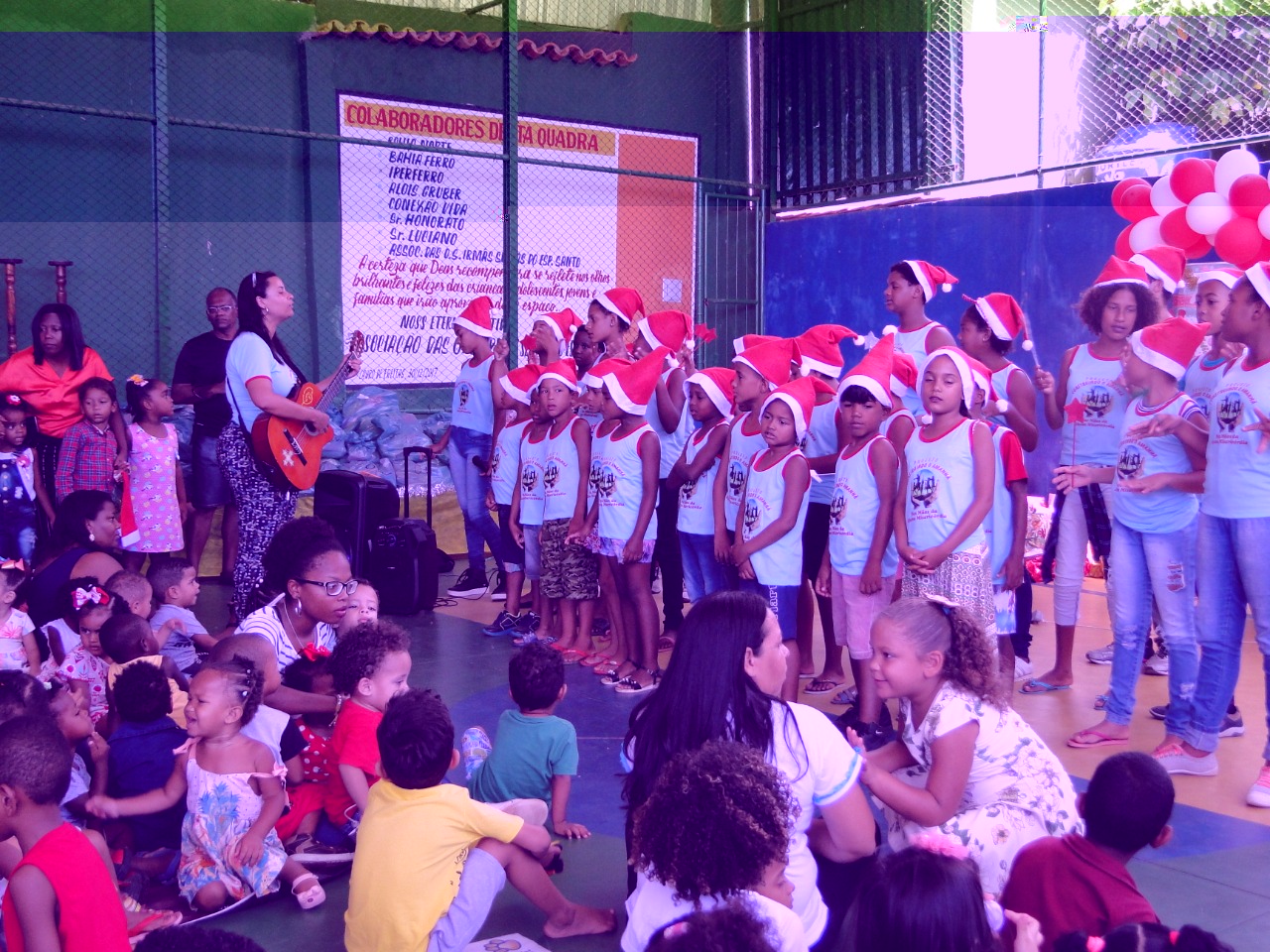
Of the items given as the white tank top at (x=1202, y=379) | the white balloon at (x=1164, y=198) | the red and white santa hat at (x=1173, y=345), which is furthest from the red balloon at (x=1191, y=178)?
the red and white santa hat at (x=1173, y=345)

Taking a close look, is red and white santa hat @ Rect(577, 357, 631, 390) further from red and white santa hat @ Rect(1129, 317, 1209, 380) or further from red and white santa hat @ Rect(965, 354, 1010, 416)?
red and white santa hat @ Rect(1129, 317, 1209, 380)

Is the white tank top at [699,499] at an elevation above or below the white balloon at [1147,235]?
below

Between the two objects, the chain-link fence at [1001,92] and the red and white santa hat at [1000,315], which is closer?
the red and white santa hat at [1000,315]

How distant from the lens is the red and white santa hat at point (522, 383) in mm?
7027

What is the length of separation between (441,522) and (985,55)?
20.0 ft

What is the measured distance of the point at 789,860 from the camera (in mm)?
2590

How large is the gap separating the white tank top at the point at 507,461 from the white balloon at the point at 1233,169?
3.89 m

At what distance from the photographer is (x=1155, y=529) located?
15.1 feet

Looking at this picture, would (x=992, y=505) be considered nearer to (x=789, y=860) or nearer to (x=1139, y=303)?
(x=1139, y=303)

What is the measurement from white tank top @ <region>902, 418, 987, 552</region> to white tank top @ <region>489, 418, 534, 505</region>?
284 centimetres

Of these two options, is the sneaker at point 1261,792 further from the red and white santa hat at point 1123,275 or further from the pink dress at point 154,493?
Result: the pink dress at point 154,493

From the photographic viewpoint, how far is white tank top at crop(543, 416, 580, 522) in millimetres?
6340

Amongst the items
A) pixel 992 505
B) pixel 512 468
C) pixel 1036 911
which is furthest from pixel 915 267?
pixel 1036 911

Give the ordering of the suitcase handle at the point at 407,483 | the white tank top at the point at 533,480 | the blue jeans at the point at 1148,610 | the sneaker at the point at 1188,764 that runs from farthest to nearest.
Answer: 1. the suitcase handle at the point at 407,483
2. the white tank top at the point at 533,480
3. the blue jeans at the point at 1148,610
4. the sneaker at the point at 1188,764
